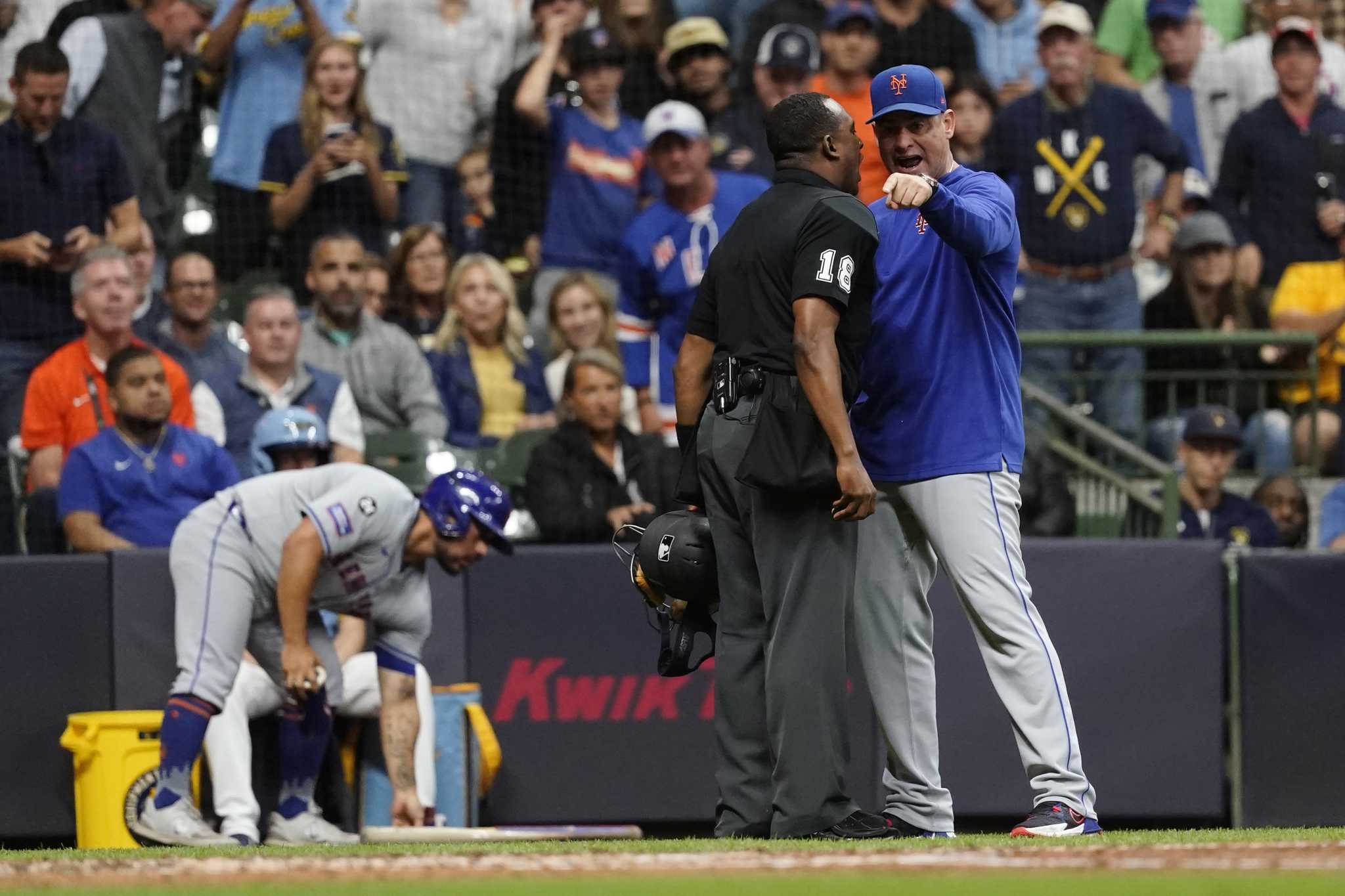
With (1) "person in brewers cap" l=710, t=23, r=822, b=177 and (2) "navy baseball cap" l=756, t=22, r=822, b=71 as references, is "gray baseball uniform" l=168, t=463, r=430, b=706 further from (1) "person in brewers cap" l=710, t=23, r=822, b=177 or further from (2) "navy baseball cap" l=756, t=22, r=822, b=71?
(2) "navy baseball cap" l=756, t=22, r=822, b=71

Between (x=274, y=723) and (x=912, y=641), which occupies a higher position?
(x=912, y=641)

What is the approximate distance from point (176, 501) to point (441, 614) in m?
1.24

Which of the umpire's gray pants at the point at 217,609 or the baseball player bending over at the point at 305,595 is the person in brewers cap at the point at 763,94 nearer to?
the baseball player bending over at the point at 305,595

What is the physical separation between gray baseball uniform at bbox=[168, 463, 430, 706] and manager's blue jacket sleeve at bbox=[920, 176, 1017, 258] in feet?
8.40

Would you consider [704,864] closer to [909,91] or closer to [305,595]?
[909,91]

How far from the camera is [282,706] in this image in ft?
24.8

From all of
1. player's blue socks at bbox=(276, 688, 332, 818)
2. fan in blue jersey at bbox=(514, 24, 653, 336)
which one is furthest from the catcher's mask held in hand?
fan in blue jersey at bbox=(514, 24, 653, 336)

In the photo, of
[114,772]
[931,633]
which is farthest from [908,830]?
[114,772]

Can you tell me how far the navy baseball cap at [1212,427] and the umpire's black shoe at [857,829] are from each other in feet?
14.9

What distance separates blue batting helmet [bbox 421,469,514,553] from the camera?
271 inches

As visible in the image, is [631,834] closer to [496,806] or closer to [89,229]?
[496,806]

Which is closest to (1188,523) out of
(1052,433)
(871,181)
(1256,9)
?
(1052,433)

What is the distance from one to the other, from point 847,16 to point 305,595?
5.25 metres

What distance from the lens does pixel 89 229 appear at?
970 cm
